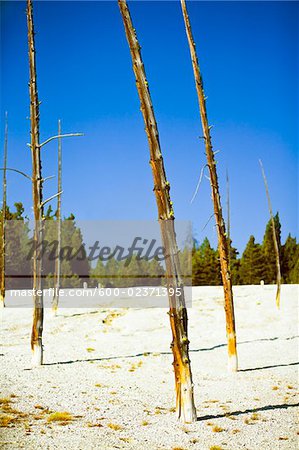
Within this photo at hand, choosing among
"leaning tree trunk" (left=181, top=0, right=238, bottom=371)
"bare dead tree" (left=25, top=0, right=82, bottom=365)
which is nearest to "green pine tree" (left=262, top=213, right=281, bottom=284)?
"leaning tree trunk" (left=181, top=0, right=238, bottom=371)

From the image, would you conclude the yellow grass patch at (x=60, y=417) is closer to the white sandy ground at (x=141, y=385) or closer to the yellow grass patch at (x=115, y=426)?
the white sandy ground at (x=141, y=385)

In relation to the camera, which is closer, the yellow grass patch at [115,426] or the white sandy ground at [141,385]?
the white sandy ground at [141,385]

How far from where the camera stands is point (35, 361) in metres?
11.9

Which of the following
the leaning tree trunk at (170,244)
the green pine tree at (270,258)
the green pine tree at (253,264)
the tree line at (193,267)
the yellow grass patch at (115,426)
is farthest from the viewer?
the green pine tree at (253,264)

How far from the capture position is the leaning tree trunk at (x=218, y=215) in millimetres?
11867

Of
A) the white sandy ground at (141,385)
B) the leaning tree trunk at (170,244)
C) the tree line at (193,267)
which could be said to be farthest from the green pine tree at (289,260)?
the leaning tree trunk at (170,244)

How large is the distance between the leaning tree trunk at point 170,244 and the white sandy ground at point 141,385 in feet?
1.55

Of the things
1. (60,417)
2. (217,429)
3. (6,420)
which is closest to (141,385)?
(60,417)

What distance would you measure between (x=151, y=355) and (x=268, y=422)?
287 inches

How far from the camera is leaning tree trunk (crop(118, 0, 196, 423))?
7.10m

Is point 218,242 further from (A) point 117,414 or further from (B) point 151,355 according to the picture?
(A) point 117,414

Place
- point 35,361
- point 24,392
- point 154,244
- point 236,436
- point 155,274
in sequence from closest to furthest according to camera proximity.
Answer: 1. point 236,436
2. point 24,392
3. point 35,361
4. point 154,244
5. point 155,274

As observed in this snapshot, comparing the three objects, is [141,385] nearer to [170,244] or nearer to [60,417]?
[60,417]

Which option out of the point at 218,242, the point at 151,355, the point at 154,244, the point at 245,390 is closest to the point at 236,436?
the point at 245,390
